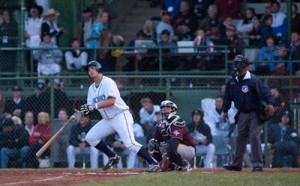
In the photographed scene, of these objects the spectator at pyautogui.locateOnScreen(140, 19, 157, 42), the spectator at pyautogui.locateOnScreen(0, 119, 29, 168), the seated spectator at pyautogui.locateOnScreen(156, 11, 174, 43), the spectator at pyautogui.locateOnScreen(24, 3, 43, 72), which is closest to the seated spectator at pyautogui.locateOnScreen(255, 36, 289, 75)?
the seated spectator at pyautogui.locateOnScreen(156, 11, 174, 43)

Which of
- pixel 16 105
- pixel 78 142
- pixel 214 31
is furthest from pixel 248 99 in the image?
pixel 214 31

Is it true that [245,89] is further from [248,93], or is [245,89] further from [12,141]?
[12,141]

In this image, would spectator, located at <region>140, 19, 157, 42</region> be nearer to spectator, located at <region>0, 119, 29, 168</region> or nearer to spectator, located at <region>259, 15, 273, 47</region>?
spectator, located at <region>259, 15, 273, 47</region>

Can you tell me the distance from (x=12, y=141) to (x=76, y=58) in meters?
3.84

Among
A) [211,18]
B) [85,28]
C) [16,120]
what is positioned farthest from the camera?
[85,28]

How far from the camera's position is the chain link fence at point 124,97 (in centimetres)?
1978

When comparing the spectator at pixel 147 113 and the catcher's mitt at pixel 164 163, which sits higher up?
the spectator at pixel 147 113

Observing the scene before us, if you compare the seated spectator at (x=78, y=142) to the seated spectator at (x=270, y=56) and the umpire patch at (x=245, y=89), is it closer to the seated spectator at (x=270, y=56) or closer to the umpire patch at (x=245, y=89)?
the seated spectator at (x=270, y=56)

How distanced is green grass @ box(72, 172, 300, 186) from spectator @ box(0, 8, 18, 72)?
8471 millimetres

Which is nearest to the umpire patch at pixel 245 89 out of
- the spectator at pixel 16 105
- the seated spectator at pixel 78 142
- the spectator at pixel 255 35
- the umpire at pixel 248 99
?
the umpire at pixel 248 99

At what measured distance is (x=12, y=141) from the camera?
1977 cm

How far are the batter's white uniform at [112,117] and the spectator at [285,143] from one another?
4.71 metres

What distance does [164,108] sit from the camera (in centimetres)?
1531

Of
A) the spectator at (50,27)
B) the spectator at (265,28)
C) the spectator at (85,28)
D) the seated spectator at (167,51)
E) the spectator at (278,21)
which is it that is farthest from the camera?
the spectator at (85,28)
